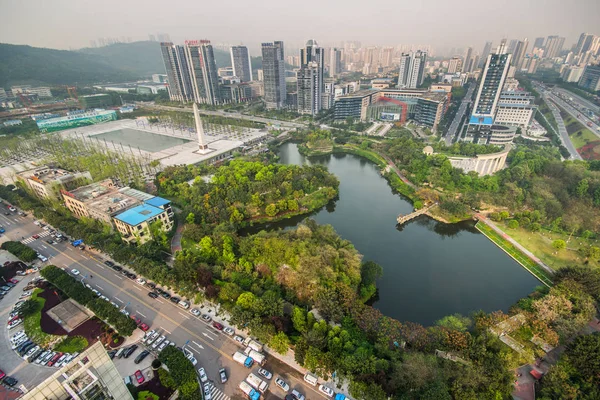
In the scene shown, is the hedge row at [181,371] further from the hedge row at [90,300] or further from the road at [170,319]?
the hedge row at [90,300]

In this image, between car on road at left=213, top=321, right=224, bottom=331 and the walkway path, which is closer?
car on road at left=213, top=321, right=224, bottom=331

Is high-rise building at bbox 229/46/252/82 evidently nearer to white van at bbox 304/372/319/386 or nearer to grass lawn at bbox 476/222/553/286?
grass lawn at bbox 476/222/553/286

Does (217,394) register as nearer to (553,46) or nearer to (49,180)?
(49,180)

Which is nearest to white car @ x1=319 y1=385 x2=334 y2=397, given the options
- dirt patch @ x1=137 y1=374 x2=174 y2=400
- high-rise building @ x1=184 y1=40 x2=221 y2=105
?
dirt patch @ x1=137 y1=374 x2=174 y2=400

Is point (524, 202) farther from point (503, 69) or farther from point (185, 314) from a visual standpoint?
point (185, 314)

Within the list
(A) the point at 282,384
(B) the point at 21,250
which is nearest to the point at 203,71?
(B) the point at 21,250

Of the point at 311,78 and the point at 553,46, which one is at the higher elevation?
the point at 553,46

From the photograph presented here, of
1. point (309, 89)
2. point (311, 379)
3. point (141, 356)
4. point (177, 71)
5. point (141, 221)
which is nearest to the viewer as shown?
point (311, 379)
